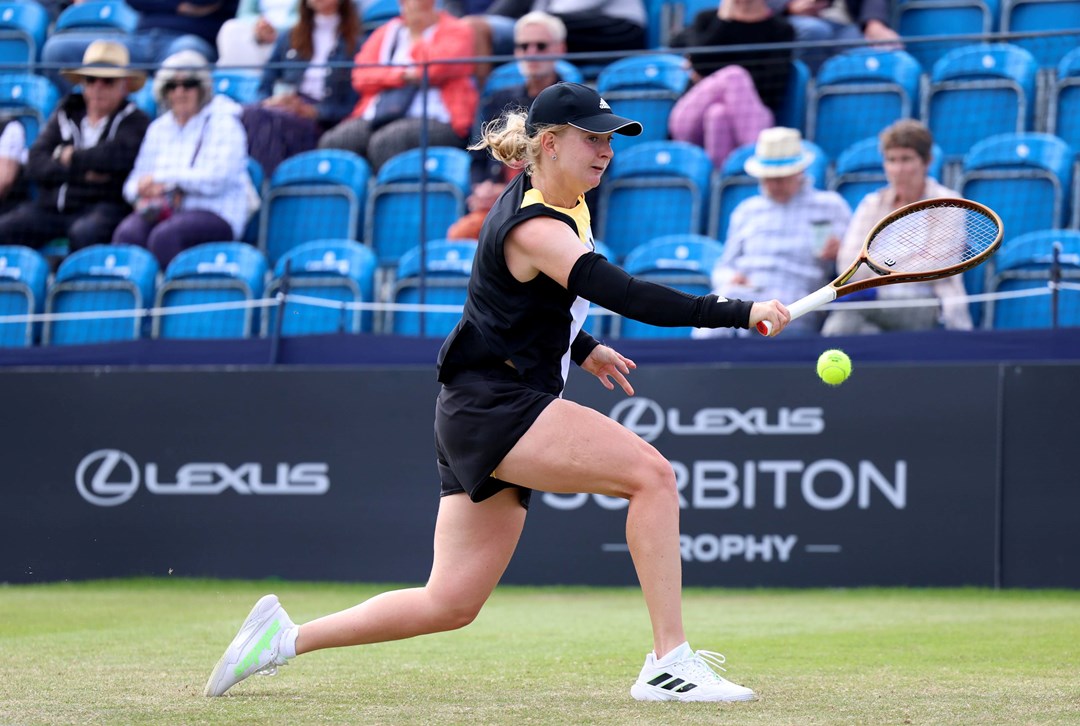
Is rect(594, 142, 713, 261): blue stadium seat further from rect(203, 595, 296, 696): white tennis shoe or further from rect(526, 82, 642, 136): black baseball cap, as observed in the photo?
rect(203, 595, 296, 696): white tennis shoe

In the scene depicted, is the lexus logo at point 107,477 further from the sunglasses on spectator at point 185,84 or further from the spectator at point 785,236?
the spectator at point 785,236

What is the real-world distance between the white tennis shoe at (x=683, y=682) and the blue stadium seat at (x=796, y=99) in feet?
21.3

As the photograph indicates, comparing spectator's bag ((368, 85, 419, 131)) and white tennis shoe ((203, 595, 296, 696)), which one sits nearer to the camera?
white tennis shoe ((203, 595, 296, 696))

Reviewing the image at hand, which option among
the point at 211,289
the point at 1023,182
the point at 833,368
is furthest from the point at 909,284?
the point at 211,289

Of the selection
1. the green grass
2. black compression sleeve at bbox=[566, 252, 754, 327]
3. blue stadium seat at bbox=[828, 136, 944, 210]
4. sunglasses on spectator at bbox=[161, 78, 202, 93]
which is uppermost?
sunglasses on spectator at bbox=[161, 78, 202, 93]

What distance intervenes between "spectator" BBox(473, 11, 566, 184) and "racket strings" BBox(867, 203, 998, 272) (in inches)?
197

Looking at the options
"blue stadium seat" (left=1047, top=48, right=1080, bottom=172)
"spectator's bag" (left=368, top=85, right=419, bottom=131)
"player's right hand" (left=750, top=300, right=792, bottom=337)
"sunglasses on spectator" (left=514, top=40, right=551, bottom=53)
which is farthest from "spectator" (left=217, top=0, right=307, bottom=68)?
"player's right hand" (left=750, top=300, right=792, bottom=337)

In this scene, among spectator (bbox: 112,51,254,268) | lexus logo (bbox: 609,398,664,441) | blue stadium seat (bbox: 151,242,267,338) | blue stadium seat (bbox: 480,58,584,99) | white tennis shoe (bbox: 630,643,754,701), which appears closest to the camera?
white tennis shoe (bbox: 630,643,754,701)

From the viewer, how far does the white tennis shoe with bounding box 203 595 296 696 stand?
4.68m

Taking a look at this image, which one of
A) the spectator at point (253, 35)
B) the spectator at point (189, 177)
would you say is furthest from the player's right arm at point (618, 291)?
the spectator at point (253, 35)

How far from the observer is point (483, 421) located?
14.7 ft

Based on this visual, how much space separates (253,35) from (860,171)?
538cm

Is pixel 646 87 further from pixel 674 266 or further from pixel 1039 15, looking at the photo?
Result: pixel 1039 15

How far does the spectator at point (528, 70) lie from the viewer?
10.3 m
